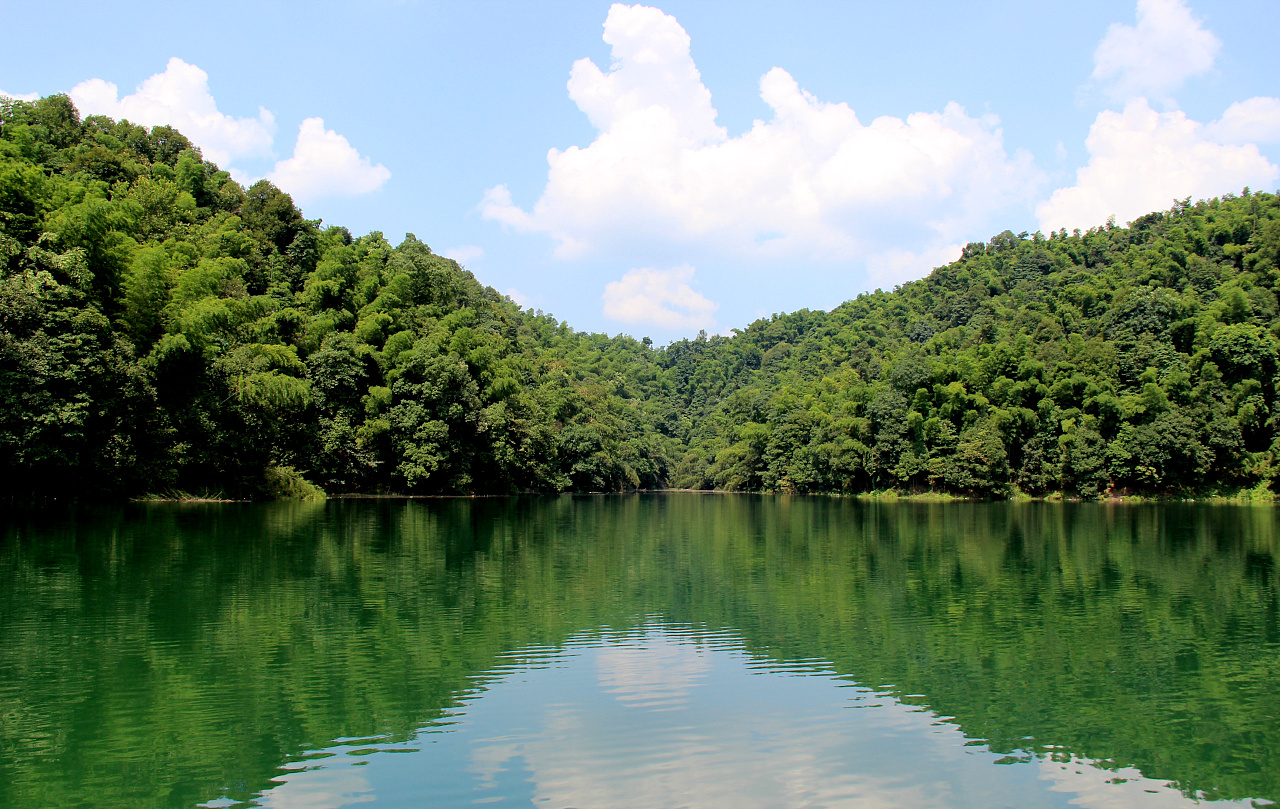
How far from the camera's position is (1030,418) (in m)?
65.1

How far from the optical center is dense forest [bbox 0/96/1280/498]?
114 ft

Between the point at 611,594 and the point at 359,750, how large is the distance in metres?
8.77

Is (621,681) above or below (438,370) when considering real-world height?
below

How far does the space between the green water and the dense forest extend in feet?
61.6

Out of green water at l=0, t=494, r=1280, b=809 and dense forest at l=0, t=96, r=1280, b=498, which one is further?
dense forest at l=0, t=96, r=1280, b=498

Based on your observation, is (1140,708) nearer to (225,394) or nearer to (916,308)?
(225,394)

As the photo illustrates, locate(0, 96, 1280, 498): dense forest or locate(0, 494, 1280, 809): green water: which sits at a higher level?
locate(0, 96, 1280, 498): dense forest

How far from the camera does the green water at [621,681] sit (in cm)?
707

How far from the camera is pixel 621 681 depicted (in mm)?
10156

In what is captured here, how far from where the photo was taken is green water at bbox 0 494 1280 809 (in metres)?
7.07

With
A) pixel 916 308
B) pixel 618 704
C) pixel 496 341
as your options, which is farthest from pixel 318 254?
pixel 916 308

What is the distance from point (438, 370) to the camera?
185 feet

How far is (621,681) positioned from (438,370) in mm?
48381

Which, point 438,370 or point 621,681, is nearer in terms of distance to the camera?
point 621,681
